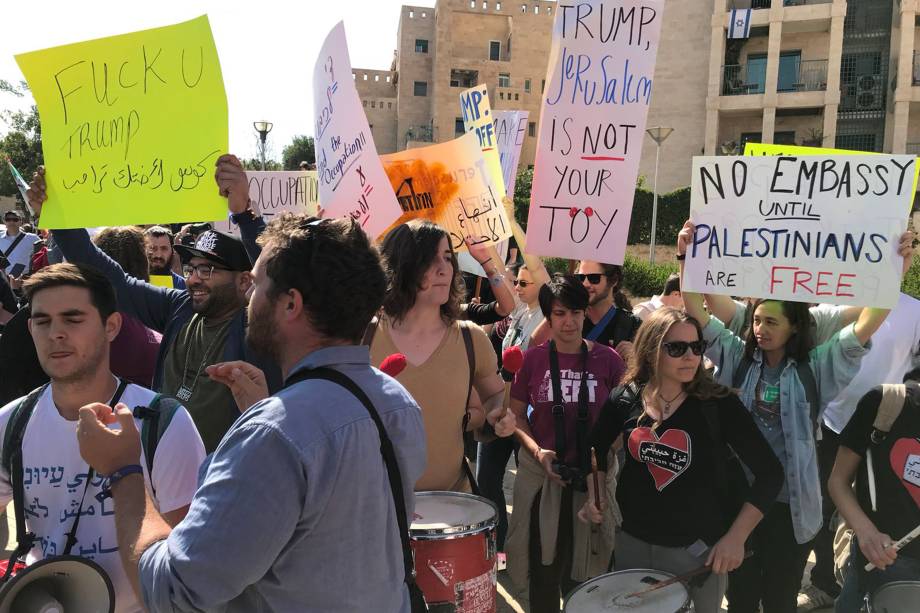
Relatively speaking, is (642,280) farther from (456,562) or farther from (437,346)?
(456,562)

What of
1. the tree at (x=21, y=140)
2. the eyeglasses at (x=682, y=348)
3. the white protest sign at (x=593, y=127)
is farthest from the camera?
the tree at (x=21, y=140)

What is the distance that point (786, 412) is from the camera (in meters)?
3.16

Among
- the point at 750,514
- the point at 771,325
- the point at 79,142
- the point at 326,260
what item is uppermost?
the point at 79,142

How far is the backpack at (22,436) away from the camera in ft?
6.32

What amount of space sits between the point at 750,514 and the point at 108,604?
89.6 inches

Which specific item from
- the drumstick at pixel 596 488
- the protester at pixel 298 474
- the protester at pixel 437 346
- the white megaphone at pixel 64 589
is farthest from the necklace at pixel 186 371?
the drumstick at pixel 596 488

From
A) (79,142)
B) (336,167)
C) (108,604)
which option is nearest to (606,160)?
(336,167)

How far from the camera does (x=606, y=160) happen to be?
4102 millimetres

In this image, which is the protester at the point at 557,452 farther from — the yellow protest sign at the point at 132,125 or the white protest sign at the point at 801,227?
the yellow protest sign at the point at 132,125

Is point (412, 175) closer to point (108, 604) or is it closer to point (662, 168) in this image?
point (108, 604)

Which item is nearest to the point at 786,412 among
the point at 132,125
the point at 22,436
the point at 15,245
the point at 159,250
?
the point at 22,436

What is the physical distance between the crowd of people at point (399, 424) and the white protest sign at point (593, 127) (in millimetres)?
497

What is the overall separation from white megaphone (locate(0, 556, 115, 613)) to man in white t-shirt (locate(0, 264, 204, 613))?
98mm

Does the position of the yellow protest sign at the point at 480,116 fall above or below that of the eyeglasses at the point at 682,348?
above
